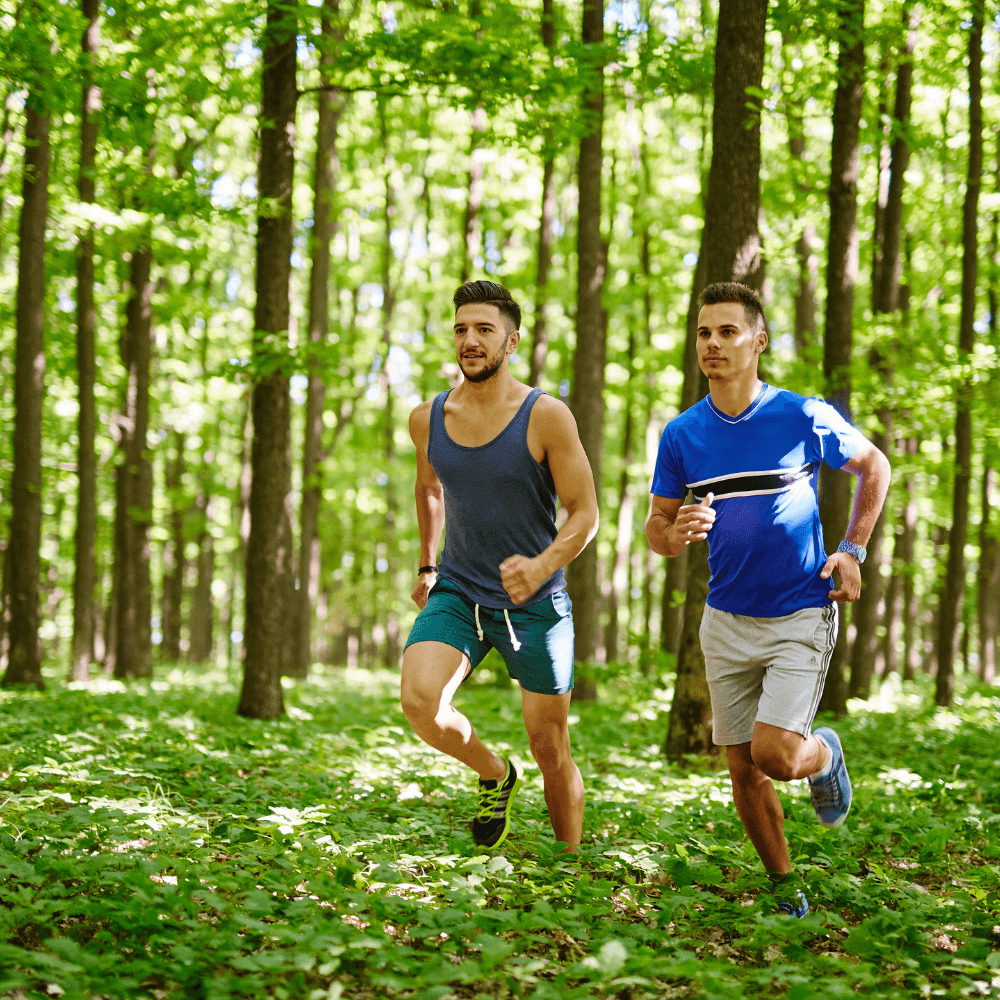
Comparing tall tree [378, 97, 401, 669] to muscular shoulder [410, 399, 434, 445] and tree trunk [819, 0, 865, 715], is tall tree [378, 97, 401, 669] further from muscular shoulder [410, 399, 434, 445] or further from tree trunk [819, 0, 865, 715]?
muscular shoulder [410, 399, 434, 445]

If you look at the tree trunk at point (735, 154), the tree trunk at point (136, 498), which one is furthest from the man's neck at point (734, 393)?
the tree trunk at point (136, 498)

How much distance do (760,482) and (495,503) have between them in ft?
3.71

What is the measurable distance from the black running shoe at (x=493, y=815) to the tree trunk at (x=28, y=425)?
9111 mm

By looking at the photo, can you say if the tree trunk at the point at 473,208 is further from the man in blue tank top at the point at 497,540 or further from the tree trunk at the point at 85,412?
the man in blue tank top at the point at 497,540

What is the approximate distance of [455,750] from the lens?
407cm

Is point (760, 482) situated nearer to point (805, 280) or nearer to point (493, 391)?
point (493, 391)

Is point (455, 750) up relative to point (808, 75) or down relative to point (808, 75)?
down

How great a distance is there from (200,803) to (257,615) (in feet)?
14.1

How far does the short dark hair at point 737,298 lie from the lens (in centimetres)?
375

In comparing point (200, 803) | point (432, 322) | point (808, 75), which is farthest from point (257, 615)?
point (432, 322)

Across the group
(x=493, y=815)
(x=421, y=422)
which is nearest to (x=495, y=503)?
(x=421, y=422)

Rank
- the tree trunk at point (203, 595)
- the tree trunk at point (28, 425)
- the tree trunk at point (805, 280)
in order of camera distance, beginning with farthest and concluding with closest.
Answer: the tree trunk at point (203, 595), the tree trunk at point (805, 280), the tree trunk at point (28, 425)

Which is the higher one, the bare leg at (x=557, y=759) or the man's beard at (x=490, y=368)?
the man's beard at (x=490, y=368)

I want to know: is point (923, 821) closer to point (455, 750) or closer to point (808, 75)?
point (455, 750)
